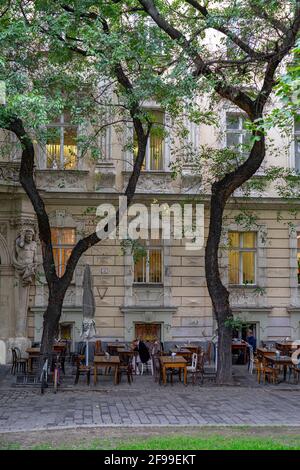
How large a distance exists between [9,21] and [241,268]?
1216cm

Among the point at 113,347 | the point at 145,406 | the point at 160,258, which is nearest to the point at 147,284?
the point at 160,258

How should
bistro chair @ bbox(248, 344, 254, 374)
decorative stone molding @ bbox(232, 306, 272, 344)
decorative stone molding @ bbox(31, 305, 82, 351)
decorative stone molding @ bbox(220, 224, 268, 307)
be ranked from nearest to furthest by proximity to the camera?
bistro chair @ bbox(248, 344, 254, 374) → decorative stone molding @ bbox(31, 305, 82, 351) → decorative stone molding @ bbox(232, 306, 272, 344) → decorative stone molding @ bbox(220, 224, 268, 307)

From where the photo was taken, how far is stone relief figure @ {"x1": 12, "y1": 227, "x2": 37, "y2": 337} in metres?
20.2

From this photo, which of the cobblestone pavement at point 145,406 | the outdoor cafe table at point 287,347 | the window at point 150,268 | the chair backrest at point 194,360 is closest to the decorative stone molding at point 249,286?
the outdoor cafe table at point 287,347

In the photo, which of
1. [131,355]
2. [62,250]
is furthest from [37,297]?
[131,355]

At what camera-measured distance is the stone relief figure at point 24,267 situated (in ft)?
66.1

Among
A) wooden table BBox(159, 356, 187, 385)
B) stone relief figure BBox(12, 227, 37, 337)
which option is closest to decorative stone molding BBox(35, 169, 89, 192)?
stone relief figure BBox(12, 227, 37, 337)

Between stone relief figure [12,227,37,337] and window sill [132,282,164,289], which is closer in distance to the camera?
stone relief figure [12,227,37,337]

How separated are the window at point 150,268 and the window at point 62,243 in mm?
2535

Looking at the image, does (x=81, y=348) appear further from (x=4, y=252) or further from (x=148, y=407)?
(x=148, y=407)

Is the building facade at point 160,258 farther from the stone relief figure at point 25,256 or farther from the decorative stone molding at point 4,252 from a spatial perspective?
the stone relief figure at point 25,256

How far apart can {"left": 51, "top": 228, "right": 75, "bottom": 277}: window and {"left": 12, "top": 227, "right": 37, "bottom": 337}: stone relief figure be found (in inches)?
49.5

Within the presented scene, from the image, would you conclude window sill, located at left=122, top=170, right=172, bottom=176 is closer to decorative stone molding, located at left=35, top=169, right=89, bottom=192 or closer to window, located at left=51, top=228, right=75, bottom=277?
decorative stone molding, located at left=35, top=169, right=89, bottom=192
